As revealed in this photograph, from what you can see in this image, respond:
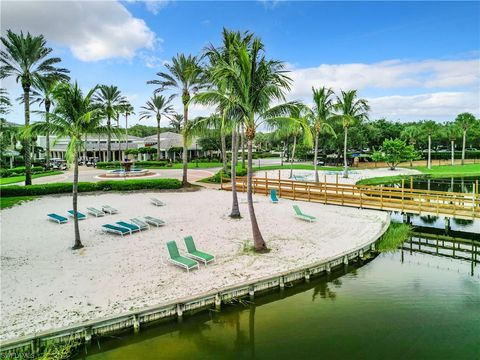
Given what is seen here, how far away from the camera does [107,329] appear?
888 centimetres

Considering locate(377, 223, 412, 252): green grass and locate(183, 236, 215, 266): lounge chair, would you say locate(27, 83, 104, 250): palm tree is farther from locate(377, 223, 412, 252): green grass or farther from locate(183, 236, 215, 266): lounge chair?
locate(377, 223, 412, 252): green grass

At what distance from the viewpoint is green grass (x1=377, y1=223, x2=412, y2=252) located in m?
16.2

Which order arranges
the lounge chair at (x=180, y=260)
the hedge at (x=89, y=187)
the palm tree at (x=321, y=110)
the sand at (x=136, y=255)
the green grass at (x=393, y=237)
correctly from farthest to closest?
the palm tree at (x=321, y=110), the hedge at (x=89, y=187), the green grass at (x=393, y=237), the lounge chair at (x=180, y=260), the sand at (x=136, y=255)

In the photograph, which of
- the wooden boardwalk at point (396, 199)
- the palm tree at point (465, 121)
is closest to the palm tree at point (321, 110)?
the wooden boardwalk at point (396, 199)

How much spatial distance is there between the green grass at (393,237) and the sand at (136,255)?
551 mm

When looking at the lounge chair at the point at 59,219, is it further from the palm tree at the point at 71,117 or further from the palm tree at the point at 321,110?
the palm tree at the point at 321,110

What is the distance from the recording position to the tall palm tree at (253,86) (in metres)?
13.1

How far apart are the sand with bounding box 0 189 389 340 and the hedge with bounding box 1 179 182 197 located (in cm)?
383

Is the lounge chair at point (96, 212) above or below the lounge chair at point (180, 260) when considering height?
above

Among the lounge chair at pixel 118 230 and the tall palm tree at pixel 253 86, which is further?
the lounge chair at pixel 118 230

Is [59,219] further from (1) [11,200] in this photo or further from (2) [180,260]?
(2) [180,260]

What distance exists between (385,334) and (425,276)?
534cm

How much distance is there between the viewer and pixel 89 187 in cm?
2828

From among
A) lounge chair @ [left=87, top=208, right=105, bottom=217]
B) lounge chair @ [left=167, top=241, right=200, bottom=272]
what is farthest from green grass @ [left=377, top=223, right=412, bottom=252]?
lounge chair @ [left=87, top=208, right=105, bottom=217]
